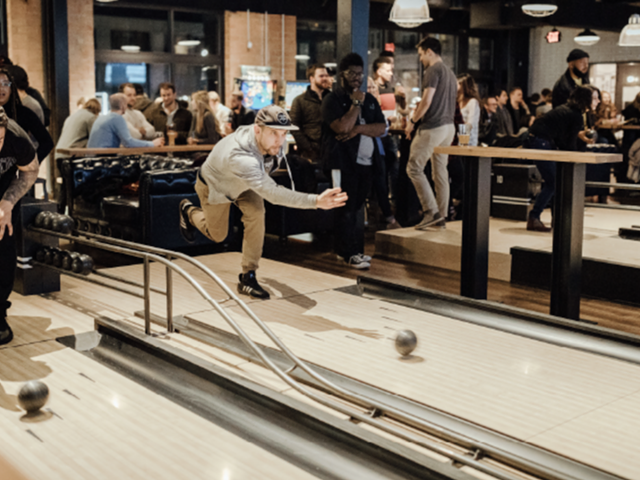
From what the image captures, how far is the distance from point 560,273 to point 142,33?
1119cm

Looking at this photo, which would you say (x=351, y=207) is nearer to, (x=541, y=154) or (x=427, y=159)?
(x=427, y=159)

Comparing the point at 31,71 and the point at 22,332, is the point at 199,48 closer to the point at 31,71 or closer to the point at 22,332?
the point at 31,71

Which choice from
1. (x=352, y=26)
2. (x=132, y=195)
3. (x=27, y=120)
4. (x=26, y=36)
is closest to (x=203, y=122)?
(x=132, y=195)

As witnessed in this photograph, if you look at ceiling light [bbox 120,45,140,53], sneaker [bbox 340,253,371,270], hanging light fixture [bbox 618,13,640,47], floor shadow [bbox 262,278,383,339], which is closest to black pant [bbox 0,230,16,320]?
floor shadow [bbox 262,278,383,339]

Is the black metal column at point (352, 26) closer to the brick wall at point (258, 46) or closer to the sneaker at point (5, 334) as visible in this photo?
the sneaker at point (5, 334)

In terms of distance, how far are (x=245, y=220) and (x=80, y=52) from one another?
29.5 feet

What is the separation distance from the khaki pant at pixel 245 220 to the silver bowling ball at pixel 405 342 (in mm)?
1466

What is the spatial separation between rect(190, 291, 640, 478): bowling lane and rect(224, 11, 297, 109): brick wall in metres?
10.2

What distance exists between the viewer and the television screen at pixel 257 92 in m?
14.2

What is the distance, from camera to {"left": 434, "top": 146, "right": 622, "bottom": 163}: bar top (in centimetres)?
422

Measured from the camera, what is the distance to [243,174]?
4539 mm

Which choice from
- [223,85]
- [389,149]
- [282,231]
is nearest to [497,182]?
[389,149]

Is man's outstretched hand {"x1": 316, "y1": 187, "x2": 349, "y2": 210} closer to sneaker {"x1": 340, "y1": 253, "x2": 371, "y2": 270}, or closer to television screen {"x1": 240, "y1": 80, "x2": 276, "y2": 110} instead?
sneaker {"x1": 340, "y1": 253, "x2": 371, "y2": 270}

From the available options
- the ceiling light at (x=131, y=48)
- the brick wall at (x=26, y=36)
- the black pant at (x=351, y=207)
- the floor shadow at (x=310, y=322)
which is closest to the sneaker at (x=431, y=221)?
the black pant at (x=351, y=207)
